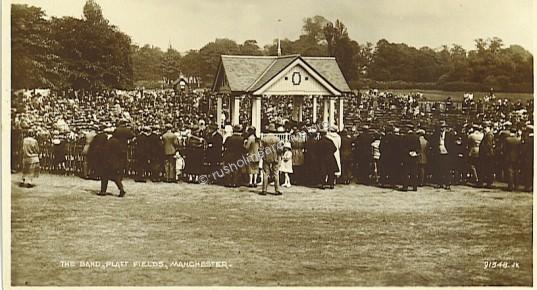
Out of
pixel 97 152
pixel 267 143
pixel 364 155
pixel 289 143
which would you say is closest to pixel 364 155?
pixel 364 155

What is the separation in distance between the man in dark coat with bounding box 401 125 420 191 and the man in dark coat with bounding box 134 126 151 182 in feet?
3.83

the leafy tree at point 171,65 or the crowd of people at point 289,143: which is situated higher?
the leafy tree at point 171,65

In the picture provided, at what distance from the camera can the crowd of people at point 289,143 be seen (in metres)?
3.56

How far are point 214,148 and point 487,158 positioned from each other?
4.09 feet

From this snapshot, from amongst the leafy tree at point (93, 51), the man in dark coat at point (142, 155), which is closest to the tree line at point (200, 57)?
the leafy tree at point (93, 51)

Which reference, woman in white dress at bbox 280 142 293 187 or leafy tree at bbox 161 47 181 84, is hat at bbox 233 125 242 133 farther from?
leafy tree at bbox 161 47 181 84

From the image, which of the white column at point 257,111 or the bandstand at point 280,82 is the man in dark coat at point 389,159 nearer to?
the bandstand at point 280,82

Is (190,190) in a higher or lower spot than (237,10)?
lower

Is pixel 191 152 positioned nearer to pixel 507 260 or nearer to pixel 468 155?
pixel 468 155

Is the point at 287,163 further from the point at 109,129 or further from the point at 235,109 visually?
the point at 109,129

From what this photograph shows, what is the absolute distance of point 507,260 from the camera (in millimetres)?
3572

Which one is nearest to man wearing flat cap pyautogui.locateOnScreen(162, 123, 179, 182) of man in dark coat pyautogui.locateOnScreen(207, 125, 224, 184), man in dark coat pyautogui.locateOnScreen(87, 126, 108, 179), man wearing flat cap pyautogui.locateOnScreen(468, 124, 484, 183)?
man in dark coat pyautogui.locateOnScreen(207, 125, 224, 184)

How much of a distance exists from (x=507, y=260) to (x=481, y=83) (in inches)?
31.8

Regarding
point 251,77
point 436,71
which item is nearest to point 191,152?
point 251,77
